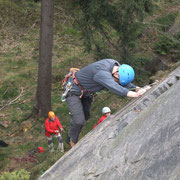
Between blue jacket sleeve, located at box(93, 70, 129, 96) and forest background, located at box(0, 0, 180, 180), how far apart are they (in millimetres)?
1830

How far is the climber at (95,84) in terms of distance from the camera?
15.0 feet

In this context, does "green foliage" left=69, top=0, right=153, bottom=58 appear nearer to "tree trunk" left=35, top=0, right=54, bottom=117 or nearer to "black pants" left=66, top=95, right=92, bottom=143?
"tree trunk" left=35, top=0, right=54, bottom=117

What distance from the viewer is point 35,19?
1725cm

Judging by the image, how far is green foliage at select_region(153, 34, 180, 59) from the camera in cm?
1515

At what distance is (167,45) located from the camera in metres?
15.3

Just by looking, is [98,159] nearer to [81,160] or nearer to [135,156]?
[81,160]

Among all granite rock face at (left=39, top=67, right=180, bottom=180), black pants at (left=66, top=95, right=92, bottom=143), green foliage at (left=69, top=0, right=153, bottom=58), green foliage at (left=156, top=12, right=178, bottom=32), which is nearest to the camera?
granite rock face at (left=39, top=67, right=180, bottom=180)

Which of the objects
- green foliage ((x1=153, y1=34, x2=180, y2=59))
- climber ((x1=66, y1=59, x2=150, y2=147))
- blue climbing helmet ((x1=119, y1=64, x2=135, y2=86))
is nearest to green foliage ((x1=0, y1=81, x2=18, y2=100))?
climber ((x1=66, y1=59, x2=150, y2=147))

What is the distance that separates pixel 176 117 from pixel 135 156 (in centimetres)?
58

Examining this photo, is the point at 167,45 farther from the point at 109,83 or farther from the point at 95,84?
the point at 109,83

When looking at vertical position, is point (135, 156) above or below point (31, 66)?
above

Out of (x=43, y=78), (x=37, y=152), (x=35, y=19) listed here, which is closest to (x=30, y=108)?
(x=43, y=78)

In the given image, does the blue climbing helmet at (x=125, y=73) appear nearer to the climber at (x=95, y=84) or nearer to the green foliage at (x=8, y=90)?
the climber at (x=95, y=84)

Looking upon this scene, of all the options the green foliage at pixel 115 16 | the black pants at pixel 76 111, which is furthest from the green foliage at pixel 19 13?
the black pants at pixel 76 111
